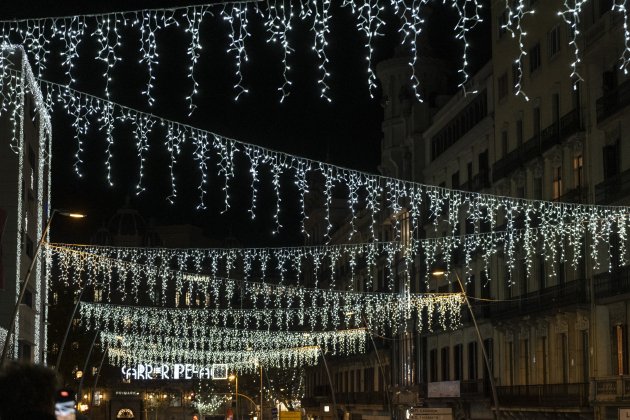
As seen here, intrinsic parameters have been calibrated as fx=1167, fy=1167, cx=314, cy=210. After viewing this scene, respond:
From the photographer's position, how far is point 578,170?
4222 centimetres

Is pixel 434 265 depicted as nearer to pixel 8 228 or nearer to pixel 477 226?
pixel 477 226

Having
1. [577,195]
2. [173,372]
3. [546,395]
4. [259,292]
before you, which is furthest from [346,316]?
[173,372]

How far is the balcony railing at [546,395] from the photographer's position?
40.4 m

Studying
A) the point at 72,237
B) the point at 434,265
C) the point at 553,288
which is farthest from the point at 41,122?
the point at 72,237

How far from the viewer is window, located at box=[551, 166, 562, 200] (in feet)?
145

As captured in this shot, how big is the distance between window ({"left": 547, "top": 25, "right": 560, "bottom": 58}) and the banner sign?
321 feet

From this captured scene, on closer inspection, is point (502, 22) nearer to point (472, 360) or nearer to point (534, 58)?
point (534, 58)

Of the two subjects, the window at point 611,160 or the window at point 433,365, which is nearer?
the window at point 611,160

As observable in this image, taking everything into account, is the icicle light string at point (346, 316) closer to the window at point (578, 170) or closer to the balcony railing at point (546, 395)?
the balcony railing at point (546, 395)

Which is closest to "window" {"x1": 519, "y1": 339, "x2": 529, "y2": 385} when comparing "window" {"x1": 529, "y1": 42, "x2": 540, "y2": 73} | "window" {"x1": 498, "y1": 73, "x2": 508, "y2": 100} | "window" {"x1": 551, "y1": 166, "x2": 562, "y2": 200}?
"window" {"x1": 551, "y1": 166, "x2": 562, "y2": 200}

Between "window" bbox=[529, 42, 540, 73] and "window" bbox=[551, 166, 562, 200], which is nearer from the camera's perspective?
"window" bbox=[551, 166, 562, 200]

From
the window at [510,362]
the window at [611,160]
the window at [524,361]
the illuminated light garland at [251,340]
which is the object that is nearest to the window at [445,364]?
the window at [510,362]

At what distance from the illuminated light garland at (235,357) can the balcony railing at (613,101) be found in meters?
56.8

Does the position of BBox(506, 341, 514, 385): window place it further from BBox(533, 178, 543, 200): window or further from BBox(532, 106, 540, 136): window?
BBox(532, 106, 540, 136): window
